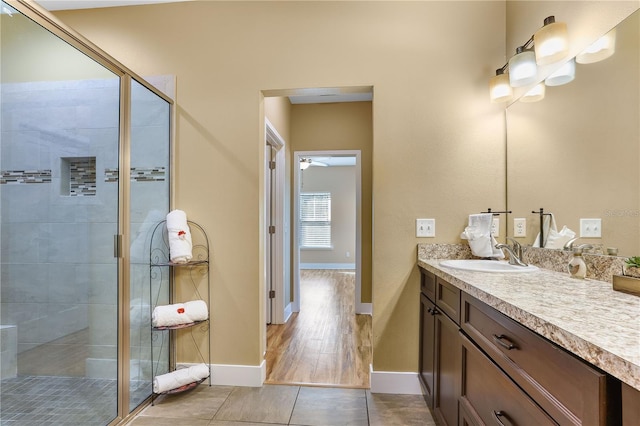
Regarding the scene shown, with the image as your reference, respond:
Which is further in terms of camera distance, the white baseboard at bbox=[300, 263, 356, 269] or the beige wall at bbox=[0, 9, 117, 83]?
the white baseboard at bbox=[300, 263, 356, 269]

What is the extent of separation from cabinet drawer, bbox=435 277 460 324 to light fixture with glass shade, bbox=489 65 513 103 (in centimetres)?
124

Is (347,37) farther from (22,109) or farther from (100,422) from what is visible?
(100,422)

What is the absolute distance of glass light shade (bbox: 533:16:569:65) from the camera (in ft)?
4.82

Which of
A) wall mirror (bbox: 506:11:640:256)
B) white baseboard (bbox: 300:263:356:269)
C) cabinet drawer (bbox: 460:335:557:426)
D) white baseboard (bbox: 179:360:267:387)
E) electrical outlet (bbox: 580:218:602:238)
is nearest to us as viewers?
cabinet drawer (bbox: 460:335:557:426)

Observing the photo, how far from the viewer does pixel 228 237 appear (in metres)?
2.14

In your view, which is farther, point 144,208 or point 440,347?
point 144,208

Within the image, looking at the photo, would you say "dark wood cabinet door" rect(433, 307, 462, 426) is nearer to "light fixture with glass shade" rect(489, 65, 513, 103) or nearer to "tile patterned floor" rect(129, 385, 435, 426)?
"tile patterned floor" rect(129, 385, 435, 426)

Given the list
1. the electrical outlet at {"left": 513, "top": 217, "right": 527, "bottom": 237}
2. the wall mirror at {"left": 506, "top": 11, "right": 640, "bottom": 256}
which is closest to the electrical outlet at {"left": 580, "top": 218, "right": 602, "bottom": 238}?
the wall mirror at {"left": 506, "top": 11, "right": 640, "bottom": 256}

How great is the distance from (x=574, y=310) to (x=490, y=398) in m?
0.45

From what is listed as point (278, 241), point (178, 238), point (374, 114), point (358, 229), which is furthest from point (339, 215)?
point (178, 238)

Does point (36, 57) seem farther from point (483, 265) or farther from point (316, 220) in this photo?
point (316, 220)

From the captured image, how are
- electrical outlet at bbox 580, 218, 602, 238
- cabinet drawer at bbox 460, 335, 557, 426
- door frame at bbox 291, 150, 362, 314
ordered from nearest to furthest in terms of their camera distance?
cabinet drawer at bbox 460, 335, 557, 426, electrical outlet at bbox 580, 218, 602, 238, door frame at bbox 291, 150, 362, 314

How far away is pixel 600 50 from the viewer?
4.34 ft

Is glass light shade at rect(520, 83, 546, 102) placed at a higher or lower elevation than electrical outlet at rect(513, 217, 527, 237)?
higher
